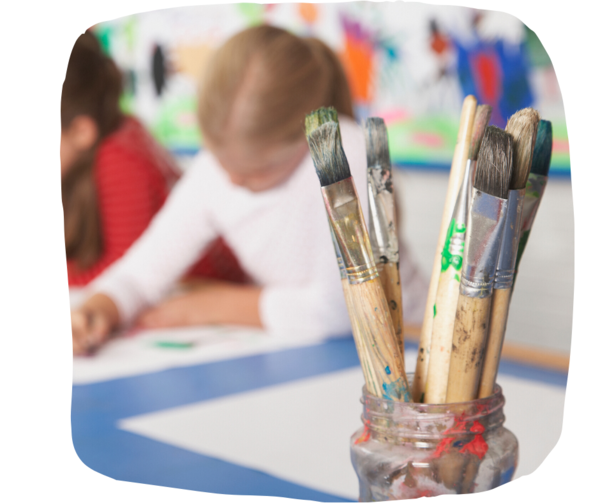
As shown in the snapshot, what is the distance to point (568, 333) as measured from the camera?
0.47 m

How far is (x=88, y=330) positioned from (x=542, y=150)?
0.40m

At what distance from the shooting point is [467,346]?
27 cm

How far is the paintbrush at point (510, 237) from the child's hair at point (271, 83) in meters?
0.25

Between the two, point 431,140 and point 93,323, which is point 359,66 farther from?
point 93,323

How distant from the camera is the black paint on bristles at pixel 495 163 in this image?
0.25 m

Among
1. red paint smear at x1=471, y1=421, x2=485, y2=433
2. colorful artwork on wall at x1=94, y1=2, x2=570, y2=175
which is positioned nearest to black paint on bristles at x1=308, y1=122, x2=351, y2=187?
red paint smear at x1=471, y1=421, x2=485, y2=433

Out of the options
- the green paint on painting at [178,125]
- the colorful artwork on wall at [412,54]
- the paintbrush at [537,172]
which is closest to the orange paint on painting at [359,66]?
the colorful artwork on wall at [412,54]

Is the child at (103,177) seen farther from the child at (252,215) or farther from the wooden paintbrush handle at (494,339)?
the wooden paintbrush handle at (494,339)

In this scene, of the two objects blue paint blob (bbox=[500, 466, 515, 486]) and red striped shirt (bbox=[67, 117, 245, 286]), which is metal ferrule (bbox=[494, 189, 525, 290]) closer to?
blue paint blob (bbox=[500, 466, 515, 486])

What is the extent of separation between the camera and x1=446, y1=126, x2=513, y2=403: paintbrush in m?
0.26

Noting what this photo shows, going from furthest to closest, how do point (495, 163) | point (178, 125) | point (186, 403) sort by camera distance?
1. point (178, 125)
2. point (186, 403)
3. point (495, 163)

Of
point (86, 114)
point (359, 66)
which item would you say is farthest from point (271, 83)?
point (86, 114)

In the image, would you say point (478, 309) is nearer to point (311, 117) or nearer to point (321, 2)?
point (311, 117)

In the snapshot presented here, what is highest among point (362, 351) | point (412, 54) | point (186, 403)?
point (412, 54)
